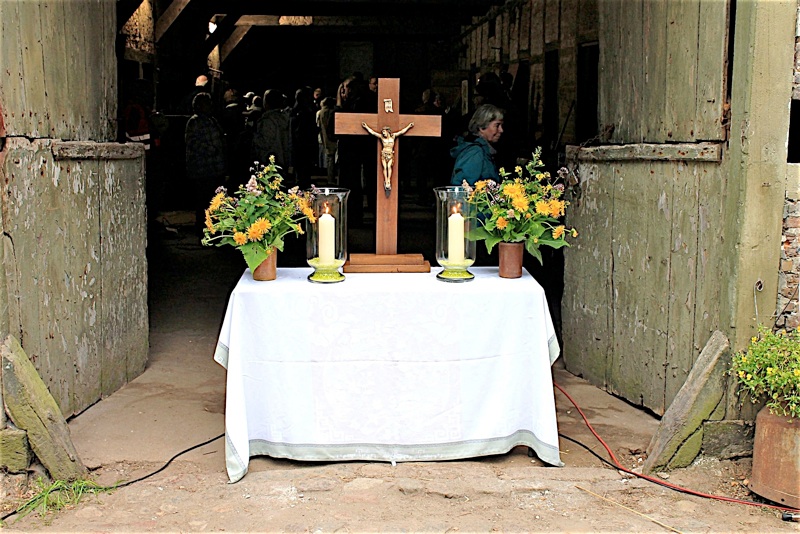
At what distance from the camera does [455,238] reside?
396 centimetres

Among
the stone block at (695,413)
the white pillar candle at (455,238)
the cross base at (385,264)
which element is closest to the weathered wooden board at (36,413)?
the cross base at (385,264)

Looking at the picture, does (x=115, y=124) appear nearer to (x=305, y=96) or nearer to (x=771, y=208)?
(x=771, y=208)

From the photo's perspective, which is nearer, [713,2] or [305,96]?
[713,2]

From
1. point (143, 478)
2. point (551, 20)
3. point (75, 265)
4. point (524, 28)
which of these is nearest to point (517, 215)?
point (143, 478)

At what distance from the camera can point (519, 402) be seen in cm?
389

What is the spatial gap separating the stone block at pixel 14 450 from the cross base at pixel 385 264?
5.10 feet

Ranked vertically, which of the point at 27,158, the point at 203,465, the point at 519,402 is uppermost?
the point at 27,158

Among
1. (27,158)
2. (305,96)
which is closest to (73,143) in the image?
(27,158)

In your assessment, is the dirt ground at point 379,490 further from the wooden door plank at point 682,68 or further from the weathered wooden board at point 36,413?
the wooden door plank at point 682,68

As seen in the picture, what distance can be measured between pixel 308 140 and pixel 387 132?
7.91 m

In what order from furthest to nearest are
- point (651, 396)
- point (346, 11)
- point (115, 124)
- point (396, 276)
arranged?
point (346, 11), point (115, 124), point (651, 396), point (396, 276)

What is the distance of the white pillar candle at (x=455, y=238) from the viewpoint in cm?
396

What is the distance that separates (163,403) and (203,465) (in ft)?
3.04

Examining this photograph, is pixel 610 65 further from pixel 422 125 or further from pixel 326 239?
pixel 326 239
